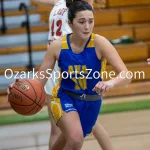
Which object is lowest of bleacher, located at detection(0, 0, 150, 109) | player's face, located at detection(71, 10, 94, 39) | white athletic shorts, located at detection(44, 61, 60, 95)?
bleacher, located at detection(0, 0, 150, 109)

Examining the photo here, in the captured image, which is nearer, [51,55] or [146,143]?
[51,55]

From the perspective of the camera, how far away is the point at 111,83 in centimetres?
377

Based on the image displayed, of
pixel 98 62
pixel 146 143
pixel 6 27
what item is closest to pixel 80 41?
pixel 98 62

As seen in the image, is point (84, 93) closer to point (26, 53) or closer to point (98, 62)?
point (98, 62)

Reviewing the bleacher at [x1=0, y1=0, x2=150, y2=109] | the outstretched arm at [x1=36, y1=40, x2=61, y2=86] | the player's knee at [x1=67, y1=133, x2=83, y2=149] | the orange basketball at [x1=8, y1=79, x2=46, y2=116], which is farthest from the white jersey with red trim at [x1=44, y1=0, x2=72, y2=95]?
the bleacher at [x1=0, y1=0, x2=150, y2=109]

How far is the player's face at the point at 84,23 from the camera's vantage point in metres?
3.95

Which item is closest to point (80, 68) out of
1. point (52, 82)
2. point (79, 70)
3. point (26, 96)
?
point (79, 70)

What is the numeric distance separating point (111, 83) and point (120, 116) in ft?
9.21

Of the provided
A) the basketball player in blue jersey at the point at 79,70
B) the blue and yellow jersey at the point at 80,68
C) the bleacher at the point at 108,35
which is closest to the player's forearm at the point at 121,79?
the basketball player in blue jersey at the point at 79,70

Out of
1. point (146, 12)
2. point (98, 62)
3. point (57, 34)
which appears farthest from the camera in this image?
point (146, 12)

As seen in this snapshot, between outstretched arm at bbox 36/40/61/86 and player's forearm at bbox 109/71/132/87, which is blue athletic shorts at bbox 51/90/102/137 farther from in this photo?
player's forearm at bbox 109/71/132/87

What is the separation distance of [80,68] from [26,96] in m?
0.45

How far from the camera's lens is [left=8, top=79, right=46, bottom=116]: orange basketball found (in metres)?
4.00

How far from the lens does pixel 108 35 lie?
8531mm
